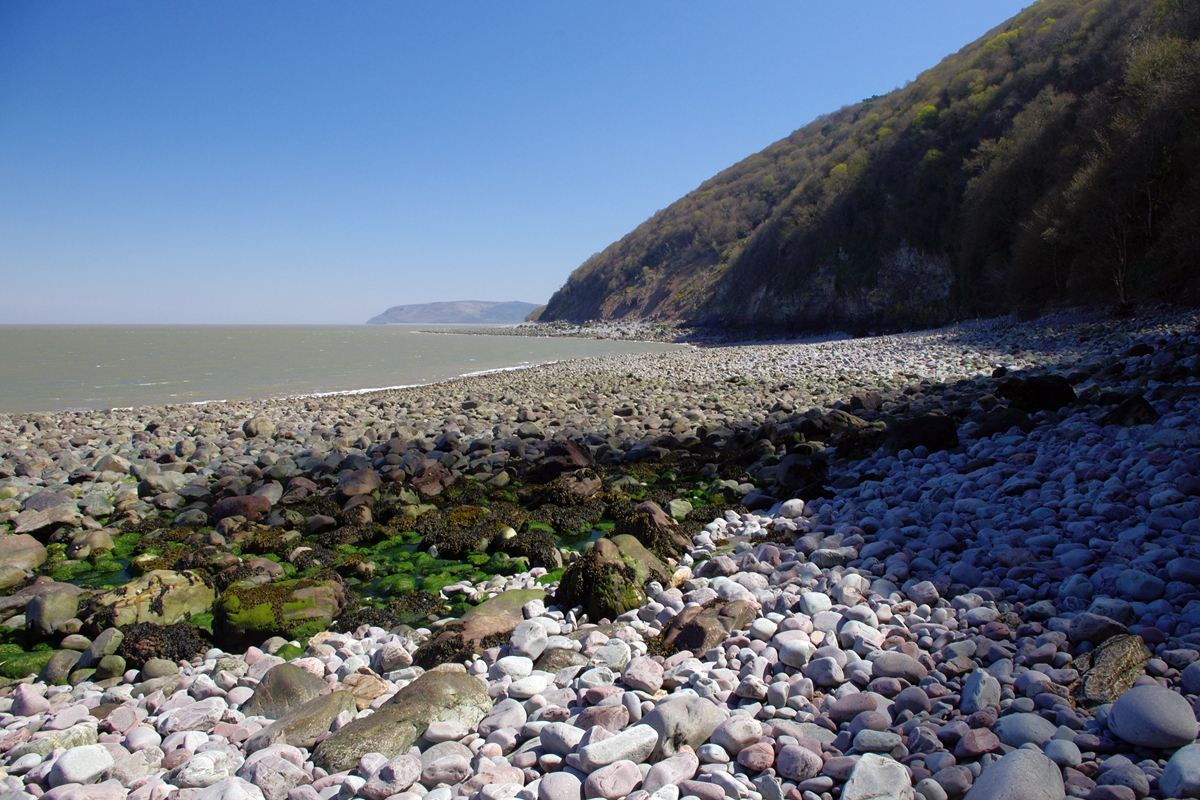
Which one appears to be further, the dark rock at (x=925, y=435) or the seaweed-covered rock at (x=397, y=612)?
the dark rock at (x=925, y=435)

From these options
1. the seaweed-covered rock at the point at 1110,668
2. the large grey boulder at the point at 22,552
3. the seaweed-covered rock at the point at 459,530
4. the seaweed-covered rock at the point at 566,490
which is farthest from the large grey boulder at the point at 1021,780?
the large grey boulder at the point at 22,552

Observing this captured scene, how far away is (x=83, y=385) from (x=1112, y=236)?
35567 millimetres

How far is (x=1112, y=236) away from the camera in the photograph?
64.5 ft

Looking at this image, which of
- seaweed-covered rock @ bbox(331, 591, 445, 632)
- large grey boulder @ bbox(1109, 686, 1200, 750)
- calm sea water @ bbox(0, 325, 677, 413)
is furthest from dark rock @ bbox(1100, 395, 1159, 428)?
calm sea water @ bbox(0, 325, 677, 413)

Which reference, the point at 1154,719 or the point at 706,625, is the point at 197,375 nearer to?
the point at 706,625

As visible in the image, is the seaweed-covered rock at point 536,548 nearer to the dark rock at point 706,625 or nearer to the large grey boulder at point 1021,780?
the dark rock at point 706,625

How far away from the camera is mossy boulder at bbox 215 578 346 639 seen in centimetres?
450

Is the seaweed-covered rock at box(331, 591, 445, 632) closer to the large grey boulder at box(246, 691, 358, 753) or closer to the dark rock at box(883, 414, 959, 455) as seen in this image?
the large grey boulder at box(246, 691, 358, 753)

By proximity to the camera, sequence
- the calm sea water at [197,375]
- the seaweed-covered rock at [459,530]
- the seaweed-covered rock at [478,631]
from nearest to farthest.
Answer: the seaweed-covered rock at [478,631] < the seaweed-covered rock at [459,530] < the calm sea water at [197,375]

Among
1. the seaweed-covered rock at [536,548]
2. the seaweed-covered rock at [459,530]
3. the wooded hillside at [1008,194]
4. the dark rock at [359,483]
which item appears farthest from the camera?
the wooded hillside at [1008,194]

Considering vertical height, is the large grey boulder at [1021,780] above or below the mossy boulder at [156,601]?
above

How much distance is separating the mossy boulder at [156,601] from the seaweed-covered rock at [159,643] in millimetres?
194

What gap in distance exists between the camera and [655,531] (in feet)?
18.9

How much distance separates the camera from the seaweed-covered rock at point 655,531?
5.59m
